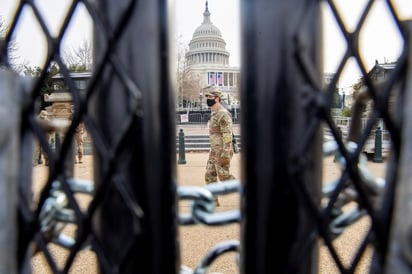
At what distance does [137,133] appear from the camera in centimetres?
51

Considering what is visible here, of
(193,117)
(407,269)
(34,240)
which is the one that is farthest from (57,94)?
(193,117)

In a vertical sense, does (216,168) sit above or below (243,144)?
below

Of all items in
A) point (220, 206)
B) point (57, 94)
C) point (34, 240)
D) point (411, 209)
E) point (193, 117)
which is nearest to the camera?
point (411, 209)

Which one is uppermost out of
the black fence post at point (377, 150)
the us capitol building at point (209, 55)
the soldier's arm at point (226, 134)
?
the us capitol building at point (209, 55)

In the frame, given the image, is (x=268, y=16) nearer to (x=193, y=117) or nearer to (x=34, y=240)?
(x=34, y=240)

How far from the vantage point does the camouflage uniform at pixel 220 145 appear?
4355 millimetres

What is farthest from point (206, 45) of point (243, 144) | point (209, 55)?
point (243, 144)

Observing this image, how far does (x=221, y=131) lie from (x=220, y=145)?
0.62ft

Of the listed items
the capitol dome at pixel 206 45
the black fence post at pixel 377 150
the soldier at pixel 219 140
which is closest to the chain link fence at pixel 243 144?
the soldier at pixel 219 140

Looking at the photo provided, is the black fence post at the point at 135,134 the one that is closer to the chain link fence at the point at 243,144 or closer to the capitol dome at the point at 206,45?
the chain link fence at the point at 243,144

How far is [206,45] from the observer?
48188 millimetres

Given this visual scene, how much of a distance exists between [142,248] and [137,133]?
185 mm

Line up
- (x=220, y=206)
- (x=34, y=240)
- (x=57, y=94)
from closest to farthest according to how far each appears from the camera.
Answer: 1. (x=34, y=240)
2. (x=220, y=206)
3. (x=57, y=94)

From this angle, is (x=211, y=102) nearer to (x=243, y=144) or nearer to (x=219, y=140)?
(x=219, y=140)
